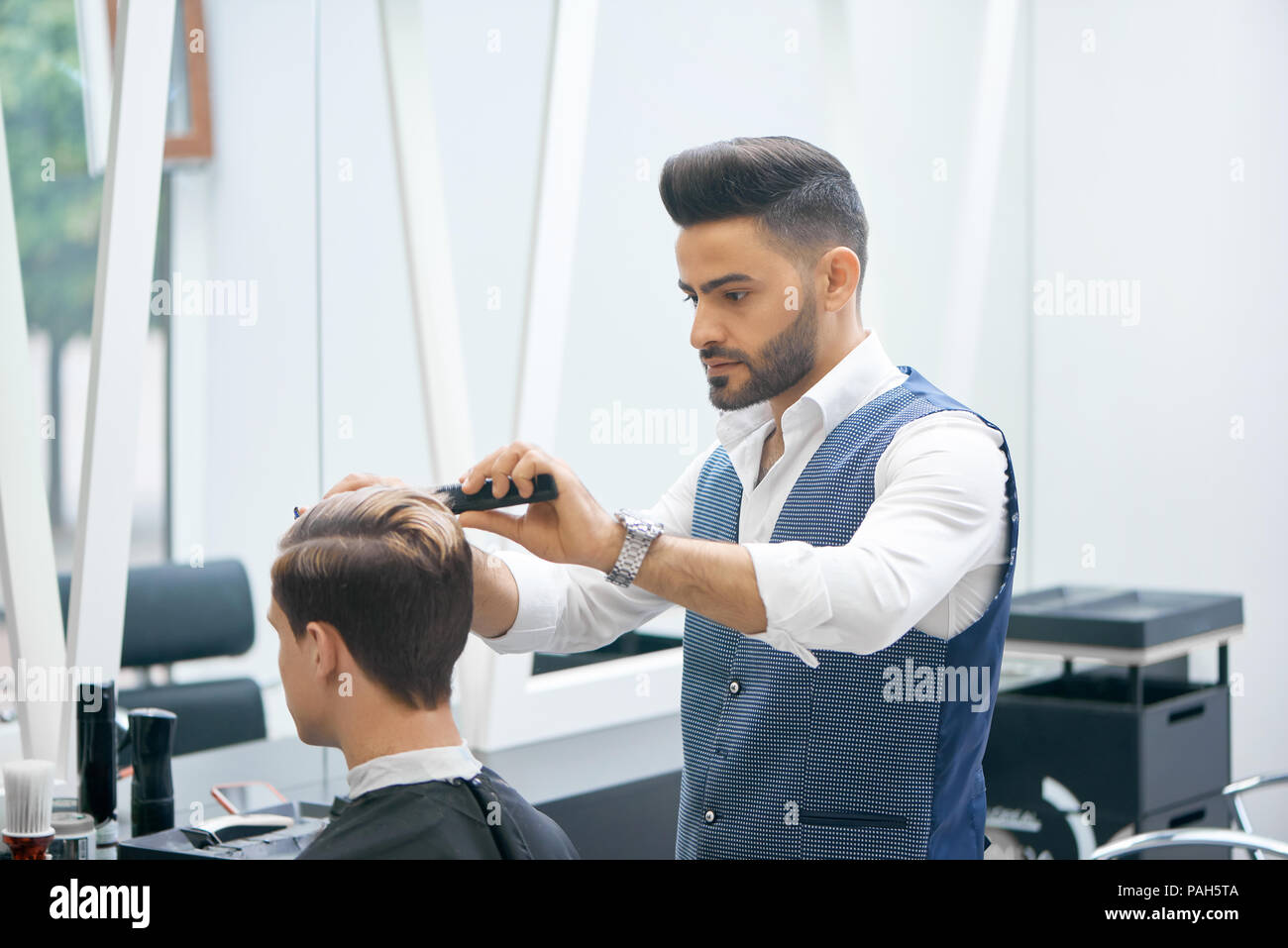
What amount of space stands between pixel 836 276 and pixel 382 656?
819 millimetres

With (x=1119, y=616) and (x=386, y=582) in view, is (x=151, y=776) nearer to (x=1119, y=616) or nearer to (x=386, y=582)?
(x=386, y=582)

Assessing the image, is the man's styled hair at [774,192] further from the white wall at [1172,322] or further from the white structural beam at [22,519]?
the white wall at [1172,322]

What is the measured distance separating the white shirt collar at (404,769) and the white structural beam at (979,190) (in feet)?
9.63

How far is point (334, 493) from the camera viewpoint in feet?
5.72

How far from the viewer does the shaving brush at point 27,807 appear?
1.92 metres

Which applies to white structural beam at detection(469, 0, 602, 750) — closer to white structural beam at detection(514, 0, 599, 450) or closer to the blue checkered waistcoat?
white structural beam at detection(514, 0, 599, 450)

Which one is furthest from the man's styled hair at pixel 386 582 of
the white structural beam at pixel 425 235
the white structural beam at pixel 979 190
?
the white structural beam at pixel 979 190

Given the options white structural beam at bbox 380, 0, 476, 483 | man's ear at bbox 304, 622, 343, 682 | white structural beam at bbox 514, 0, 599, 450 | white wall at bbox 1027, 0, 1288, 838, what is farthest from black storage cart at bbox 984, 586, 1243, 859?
man's ear at bbox 304, 622, 343, 682

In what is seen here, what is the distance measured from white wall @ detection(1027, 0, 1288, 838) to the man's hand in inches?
147

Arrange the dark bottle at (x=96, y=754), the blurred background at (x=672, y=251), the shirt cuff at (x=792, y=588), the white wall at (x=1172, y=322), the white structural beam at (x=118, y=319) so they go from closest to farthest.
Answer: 1. the shirt cuff at (x=792, y=588)
2. the dark bottle at (x=96, y=754)
3. the white structural beam at (x=118, y=319)
4. the blurred background at (x=672, y=251)
5. the white wall at (x=1172, y=322)

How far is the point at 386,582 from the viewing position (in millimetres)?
1637

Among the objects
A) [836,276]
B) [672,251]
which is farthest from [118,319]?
[672,251]
